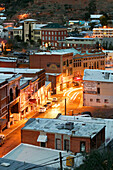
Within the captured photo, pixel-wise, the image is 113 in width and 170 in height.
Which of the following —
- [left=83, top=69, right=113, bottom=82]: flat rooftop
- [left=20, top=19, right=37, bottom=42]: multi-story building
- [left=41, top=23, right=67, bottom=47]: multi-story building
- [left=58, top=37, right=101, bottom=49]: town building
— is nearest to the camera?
[left=83, top=69, right=113, bottom=82]: flat rooftop

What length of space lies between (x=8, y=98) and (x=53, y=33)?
54.6 m

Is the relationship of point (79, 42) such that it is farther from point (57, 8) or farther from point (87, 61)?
point (57, 8)

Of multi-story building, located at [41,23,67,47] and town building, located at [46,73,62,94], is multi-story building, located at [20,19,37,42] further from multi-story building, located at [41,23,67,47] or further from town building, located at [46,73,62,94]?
town building, located at [46,73,62,94]

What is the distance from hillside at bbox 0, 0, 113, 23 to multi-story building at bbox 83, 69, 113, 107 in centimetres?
8564

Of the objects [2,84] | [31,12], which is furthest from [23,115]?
[31,12]

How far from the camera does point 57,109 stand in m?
38.2

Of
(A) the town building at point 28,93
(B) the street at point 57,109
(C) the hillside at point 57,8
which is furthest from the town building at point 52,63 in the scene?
(C) the hillside at point 57,8

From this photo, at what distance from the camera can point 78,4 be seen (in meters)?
139

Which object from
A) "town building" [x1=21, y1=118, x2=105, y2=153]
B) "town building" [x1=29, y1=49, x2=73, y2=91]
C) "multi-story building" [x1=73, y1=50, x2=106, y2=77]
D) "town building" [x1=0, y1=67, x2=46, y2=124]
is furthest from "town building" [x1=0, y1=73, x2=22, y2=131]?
"multi-story building" [x1=73, y1=50, x2=106, y2=77]

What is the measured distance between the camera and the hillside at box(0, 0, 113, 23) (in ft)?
423

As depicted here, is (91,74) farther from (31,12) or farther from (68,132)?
(31,12)

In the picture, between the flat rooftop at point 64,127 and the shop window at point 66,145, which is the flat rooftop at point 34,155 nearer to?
the shop window at point 66,145

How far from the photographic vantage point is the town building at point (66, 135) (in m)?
20.9

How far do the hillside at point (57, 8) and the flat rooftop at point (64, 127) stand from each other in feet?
339
